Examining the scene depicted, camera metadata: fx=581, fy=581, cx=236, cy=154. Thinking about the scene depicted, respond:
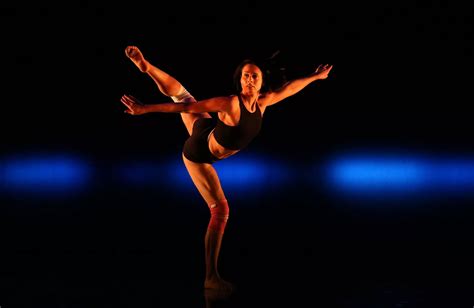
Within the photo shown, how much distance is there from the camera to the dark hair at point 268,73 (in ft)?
10.1

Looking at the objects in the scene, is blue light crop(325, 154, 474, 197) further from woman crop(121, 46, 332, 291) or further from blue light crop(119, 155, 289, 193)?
woman crop(121, 46, 332, 291)

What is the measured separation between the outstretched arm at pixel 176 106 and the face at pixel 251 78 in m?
0.14

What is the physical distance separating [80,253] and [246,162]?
488cm

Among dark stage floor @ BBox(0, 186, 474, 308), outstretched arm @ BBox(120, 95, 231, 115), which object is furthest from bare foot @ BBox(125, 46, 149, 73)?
dark stage floor @ BBox(0, 186, 474, 308)

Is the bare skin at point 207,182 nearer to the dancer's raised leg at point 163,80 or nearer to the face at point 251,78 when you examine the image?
the dancer's raised leg at point 163,80

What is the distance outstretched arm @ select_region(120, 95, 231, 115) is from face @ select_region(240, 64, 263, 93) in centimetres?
14

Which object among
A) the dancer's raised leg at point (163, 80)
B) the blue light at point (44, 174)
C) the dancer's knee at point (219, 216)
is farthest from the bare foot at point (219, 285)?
the blue light at point (44, 174)

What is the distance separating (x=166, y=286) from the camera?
307cm

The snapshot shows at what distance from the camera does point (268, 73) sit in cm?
315

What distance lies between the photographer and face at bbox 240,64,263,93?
3.00 metres

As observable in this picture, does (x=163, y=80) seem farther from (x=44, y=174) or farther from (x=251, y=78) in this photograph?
(x=44, y=174)

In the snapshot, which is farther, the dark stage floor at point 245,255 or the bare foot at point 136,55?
the bare foot at point 136,55

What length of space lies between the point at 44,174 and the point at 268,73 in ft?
17.7

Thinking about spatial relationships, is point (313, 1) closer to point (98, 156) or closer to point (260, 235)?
point (260, 235)
